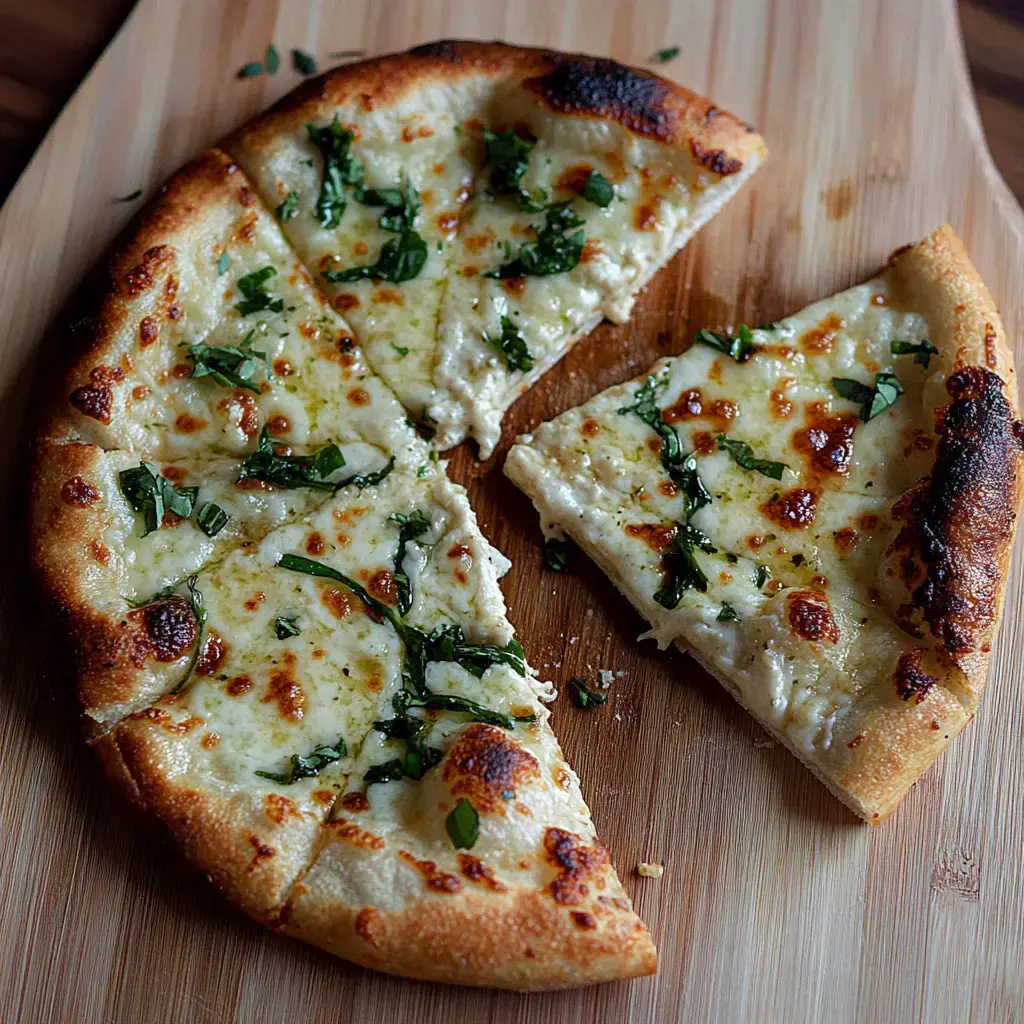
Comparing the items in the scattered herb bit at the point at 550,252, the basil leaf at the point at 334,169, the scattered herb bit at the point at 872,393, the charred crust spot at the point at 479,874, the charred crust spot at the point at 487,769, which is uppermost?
the basil leaf at the point at 334,169

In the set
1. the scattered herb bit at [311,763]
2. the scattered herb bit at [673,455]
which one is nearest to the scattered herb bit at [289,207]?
the scattered herb bit at [673,455]

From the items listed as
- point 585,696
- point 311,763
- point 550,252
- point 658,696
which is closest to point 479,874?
point 311,763

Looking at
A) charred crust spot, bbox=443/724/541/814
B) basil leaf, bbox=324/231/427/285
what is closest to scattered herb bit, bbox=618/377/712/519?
basil leaf, bbox=324/231/427/285

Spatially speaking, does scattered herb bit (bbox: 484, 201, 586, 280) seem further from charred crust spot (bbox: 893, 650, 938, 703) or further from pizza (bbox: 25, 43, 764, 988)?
charred crust spot (bbox: 893, 650, 938, 703)

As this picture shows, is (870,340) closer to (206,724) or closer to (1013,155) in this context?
(1013,155)

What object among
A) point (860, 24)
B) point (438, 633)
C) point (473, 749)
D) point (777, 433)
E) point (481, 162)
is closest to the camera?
point (473, 749)

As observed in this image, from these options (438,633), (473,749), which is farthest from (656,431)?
(473,749)

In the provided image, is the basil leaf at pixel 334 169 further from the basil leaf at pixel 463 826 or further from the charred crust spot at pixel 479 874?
the charred crust spot at pixel 479 874
